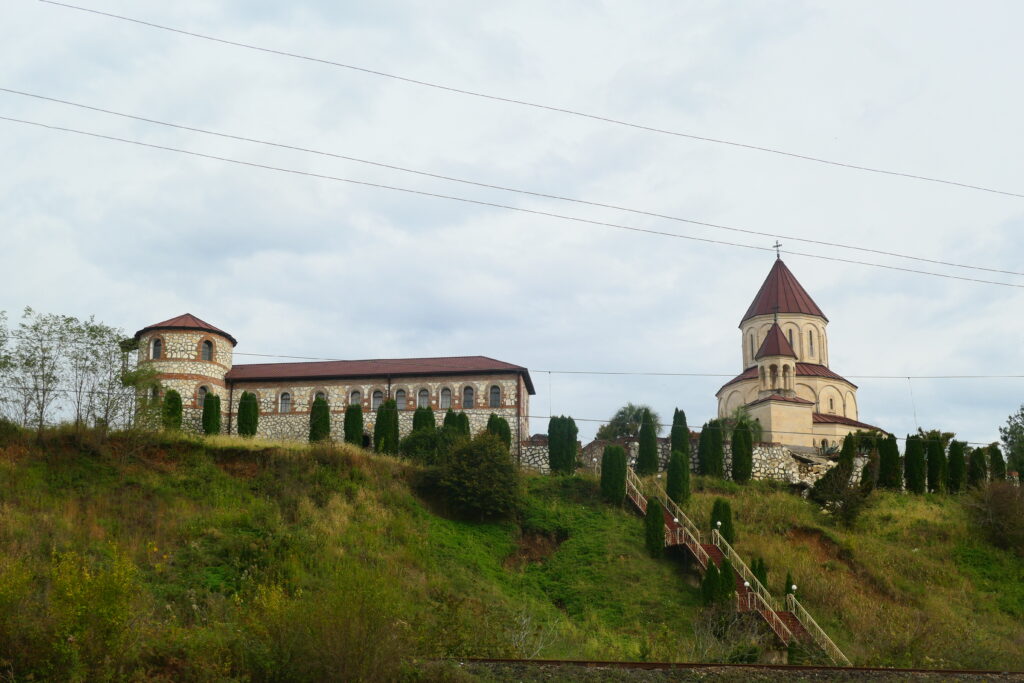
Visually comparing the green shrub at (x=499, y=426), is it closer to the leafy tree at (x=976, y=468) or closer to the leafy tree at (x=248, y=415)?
the leafy tree at (x=248, y=415)

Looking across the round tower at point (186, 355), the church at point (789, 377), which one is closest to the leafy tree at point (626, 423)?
the church at point (789, 377)

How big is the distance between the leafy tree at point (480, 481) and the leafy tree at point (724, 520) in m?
6.38

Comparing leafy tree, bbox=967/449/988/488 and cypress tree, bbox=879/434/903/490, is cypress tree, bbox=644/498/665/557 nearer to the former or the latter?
cypress tree, bbox=879/434/903/490

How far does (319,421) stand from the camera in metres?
41.0

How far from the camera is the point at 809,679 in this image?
15883mm

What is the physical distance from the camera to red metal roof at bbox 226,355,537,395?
44.3m

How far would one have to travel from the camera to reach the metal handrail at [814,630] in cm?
→ 2370

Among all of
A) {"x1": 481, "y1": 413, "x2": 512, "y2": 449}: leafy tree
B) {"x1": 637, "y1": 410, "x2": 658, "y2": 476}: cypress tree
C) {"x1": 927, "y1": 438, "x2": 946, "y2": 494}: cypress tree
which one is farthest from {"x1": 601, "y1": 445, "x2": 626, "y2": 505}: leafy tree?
{"x1": 927, "y1": 438, "x2": 946, "y2": 494}: cypress tree

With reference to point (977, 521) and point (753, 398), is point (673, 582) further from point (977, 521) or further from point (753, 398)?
point (753, 398)

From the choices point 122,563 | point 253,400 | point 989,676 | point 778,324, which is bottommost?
point 989,676

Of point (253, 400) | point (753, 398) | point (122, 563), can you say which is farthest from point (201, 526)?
point (753, 398)

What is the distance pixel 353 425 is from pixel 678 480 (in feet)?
43.8

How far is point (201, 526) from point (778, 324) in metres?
33.5

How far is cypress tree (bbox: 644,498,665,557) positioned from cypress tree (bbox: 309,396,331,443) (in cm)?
1414
